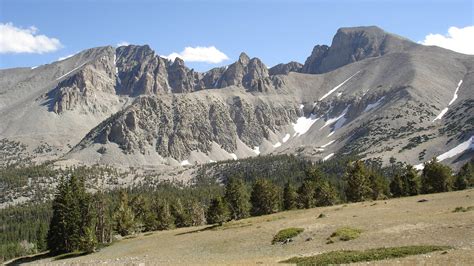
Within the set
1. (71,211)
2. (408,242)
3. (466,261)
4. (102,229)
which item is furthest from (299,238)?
(102,229)

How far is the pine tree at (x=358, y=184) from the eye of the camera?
113 metres

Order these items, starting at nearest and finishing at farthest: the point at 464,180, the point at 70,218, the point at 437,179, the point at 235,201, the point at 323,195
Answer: the point at 70,218 < the point at 437,179 < the point at 323,195 < the point at 235,201 < the point at 464,180

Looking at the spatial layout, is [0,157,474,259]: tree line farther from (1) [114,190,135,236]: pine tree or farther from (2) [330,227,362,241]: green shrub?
(2) [330,227,362,241]: green shrub

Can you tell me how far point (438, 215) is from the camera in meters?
50.2

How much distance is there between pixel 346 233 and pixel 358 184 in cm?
6946

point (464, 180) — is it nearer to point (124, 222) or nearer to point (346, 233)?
point (124, 222)

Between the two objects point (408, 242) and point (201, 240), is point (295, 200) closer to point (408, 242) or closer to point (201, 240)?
point (201, 240)

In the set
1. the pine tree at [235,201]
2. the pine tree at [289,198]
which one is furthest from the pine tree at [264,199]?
the pine tree at [235,201]

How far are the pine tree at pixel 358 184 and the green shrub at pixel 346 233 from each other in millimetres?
66078

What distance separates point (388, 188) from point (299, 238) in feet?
295

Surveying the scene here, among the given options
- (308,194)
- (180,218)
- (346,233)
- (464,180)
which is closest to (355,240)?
(346,233)

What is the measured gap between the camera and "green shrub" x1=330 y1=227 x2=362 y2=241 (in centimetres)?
4547

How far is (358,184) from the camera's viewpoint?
113 m

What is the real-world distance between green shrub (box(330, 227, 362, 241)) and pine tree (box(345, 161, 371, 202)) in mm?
66078
